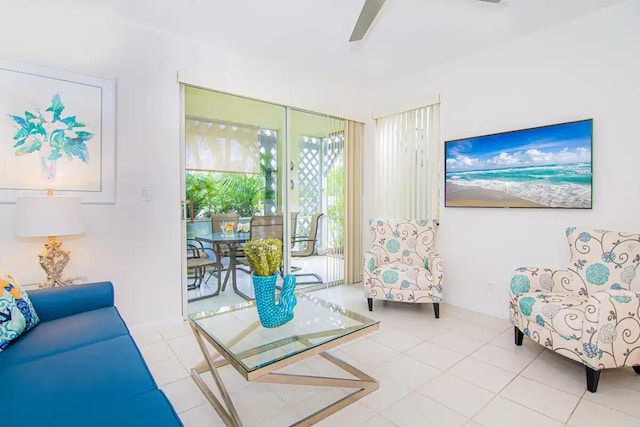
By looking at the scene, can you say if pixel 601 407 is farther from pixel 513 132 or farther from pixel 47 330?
pixel 47 330

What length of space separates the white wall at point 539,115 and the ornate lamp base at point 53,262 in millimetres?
3394

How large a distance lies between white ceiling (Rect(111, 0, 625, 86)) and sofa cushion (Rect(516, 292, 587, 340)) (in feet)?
7.03

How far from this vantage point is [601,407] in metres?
1.73

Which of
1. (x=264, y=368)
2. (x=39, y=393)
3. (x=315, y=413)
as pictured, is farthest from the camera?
(x=315, y=413)

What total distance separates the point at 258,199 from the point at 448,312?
228 cm

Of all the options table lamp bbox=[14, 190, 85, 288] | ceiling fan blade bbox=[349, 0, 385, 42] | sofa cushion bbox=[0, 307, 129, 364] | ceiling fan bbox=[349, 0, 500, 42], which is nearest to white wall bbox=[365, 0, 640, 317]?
ceiling fan bbox=[349, 0, 500, 42]

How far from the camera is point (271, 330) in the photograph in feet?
5.81

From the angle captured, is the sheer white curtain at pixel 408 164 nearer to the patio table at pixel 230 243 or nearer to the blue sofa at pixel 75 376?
the patio table at pixel 230 243

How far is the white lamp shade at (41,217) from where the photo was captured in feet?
6.52

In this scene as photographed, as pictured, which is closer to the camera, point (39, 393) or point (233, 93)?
point (39, 393)

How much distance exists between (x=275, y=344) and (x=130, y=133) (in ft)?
6.96

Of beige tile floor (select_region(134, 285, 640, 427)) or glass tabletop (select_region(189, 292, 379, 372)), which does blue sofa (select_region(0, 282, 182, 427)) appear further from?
beige tile floor (select_region(134, 285, 640, 427))

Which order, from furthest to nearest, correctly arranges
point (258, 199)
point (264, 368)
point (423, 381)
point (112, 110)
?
point (258, 199), point (112, 110), point (423, 381), point (264, 368)

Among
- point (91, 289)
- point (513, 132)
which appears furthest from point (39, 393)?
point (513, 132)
